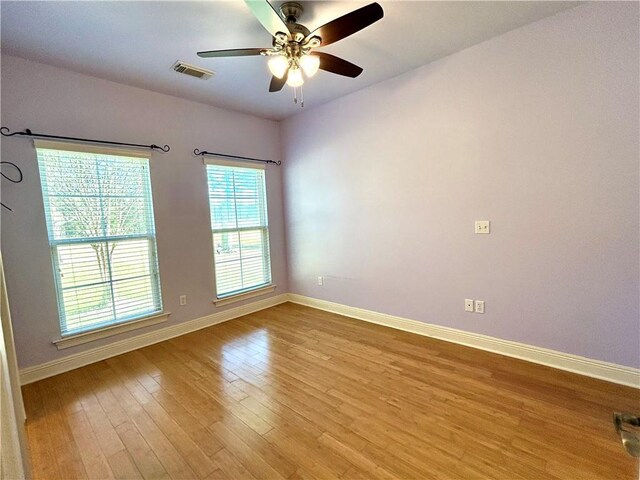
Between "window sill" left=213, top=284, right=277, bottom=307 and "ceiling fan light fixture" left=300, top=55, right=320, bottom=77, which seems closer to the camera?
"ceiling fan light fixture" left=300, top=55, right=320, bottom=77

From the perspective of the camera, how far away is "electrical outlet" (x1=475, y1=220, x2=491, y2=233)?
8.46ft

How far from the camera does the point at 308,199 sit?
4.06 metres

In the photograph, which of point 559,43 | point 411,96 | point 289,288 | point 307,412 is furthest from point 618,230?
point 289,288

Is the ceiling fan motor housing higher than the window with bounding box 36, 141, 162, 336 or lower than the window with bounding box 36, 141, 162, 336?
higher

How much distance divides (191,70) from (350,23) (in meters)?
1.71

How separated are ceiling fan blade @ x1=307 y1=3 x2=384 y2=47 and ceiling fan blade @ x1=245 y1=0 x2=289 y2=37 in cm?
19

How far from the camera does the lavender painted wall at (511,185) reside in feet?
6.64

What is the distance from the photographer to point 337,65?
2076 mm

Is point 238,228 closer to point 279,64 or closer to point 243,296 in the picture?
point 243,296

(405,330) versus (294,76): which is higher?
(294,76)

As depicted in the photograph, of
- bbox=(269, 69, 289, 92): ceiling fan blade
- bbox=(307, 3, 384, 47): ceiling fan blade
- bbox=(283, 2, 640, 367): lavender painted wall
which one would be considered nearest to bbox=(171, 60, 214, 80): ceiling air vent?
bbox=(269, 69, 289, 92): ceiling fan blade

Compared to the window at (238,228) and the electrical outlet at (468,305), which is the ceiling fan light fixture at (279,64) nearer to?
the window at (238,228)

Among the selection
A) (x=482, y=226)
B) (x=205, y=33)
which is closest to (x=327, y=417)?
(x=482, y=226)

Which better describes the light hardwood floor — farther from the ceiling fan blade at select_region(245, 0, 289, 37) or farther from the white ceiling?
the white ceiling
